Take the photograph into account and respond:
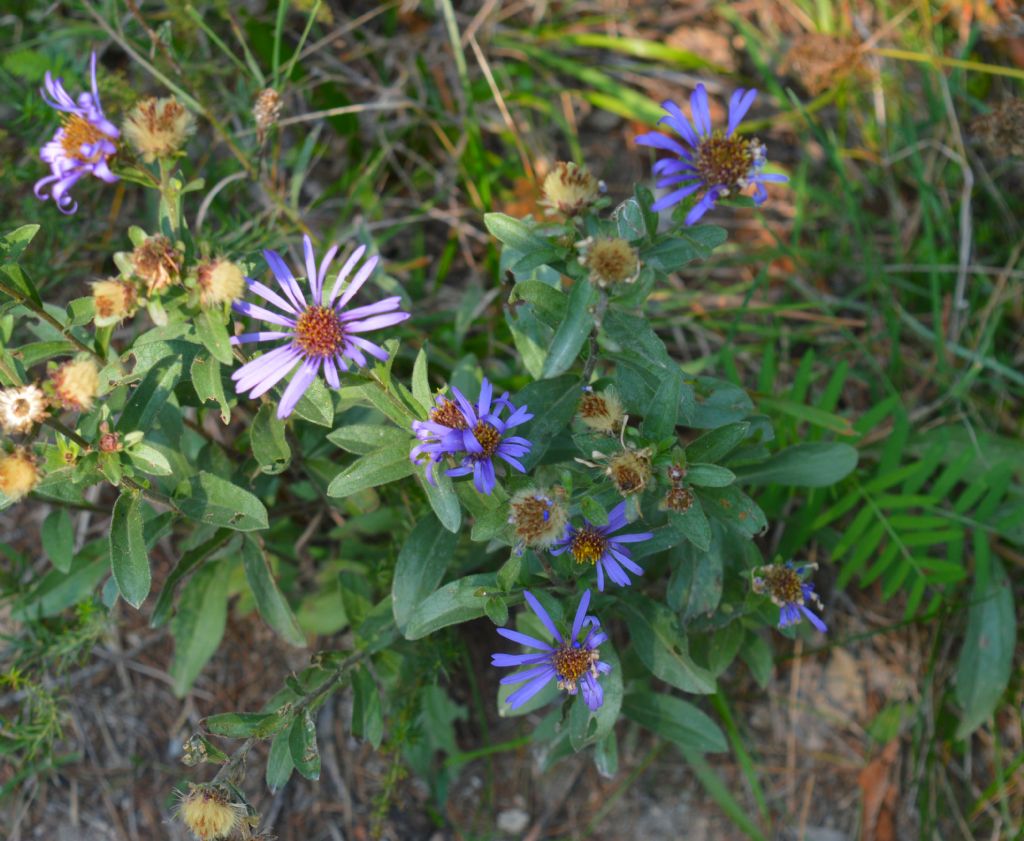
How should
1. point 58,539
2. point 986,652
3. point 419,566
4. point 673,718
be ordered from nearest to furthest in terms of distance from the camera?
point 419,566, point 58,539, point 673,718, point 986,652

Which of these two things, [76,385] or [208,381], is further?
[208,381]

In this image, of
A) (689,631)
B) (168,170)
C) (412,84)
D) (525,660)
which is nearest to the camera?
(168,170)

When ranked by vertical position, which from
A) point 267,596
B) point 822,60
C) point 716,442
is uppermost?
point 822,60

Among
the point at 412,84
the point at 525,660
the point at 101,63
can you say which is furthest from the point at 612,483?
the point at 101,63

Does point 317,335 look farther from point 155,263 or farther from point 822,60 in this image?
point 822,60

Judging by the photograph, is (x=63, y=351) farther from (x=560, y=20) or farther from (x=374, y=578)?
A: (x=560, y=20)

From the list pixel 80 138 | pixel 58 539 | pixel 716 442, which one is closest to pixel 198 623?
pixel 58 539

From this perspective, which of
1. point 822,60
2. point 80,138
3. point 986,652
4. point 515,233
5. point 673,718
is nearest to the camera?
point 80,138
